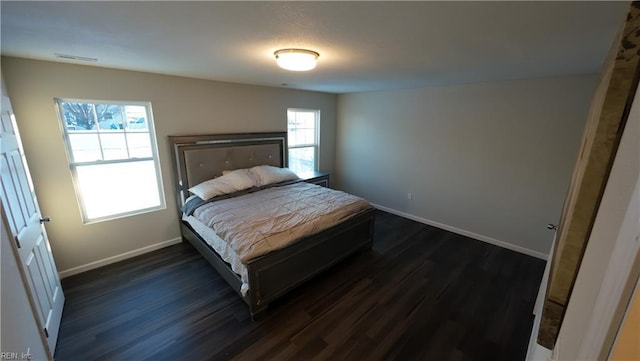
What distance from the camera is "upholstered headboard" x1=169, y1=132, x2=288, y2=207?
126 inches

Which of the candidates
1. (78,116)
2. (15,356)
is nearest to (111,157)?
(78,116)

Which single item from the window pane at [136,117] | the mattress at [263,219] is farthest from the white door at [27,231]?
the mattress at [263,219]

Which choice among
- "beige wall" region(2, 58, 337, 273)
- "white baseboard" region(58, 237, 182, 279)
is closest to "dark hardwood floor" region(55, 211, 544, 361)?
"white baseboard" region(58, 237, 182, 279)

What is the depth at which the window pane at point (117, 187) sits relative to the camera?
8.93ft

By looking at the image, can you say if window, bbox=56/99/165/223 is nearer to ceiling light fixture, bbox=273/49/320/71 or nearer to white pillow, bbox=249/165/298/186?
white pillow, bbox=249/165/298/186

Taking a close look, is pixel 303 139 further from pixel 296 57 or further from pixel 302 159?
pixel 296 57

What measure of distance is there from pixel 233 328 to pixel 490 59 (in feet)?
10.3

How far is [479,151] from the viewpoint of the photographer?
3406 mm

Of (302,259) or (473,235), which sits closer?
(302,259)

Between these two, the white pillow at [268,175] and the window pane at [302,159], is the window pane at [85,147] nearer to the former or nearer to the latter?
the white pillow at [268,175]

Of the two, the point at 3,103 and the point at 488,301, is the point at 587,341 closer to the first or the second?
the point at 488,301

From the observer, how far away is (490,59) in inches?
79.6

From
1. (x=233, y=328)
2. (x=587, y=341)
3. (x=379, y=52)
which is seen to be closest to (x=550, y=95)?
(x=379, y=52)

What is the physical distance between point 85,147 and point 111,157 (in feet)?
0.77
